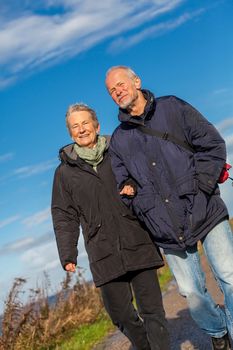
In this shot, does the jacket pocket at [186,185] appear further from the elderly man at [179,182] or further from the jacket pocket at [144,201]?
the jacket pocket at [144,201]

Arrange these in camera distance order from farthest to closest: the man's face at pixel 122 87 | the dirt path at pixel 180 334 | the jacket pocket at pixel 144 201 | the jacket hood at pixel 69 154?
the dirt path at pixel 180 334 < the jacket hood at pixel 69 154 < the man's face at pixel 122 87 < the jacket pocket at pixel 144 201

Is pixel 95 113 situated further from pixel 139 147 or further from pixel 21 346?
pixel 21 346

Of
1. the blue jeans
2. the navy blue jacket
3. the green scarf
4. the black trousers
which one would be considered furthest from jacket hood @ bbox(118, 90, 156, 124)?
the black trousers

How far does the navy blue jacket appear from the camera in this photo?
A: 5727mm

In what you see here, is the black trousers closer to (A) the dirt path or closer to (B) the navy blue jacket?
(B) the navy blue jacket

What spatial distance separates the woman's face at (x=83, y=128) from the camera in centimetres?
636

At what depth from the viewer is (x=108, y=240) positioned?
630 cm

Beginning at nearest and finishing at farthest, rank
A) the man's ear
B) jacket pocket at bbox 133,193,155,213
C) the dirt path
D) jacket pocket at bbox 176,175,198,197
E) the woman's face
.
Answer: jacket pocket at bbox 176,175,198,197, jacket pocket at bbox 133,193,155,213, the man's ear, the woman's face, the dirt path

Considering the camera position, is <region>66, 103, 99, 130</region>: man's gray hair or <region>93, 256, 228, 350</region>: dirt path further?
<region>93, 256, 228, 350</region>: dirt path

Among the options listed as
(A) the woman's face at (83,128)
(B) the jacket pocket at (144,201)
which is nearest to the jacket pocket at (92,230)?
(B) the jacket pocket at (144,201)

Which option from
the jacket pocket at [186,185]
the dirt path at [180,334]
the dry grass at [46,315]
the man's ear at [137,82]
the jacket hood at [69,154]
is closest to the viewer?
the jacket pocket at [186,185]

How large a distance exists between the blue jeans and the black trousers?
0.33m

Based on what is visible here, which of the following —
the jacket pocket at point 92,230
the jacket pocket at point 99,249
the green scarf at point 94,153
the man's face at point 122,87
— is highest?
the man's face at point 122,87

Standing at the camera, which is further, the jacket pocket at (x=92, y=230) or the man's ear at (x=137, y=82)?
the jacket pocket at (x=92, y=230)
